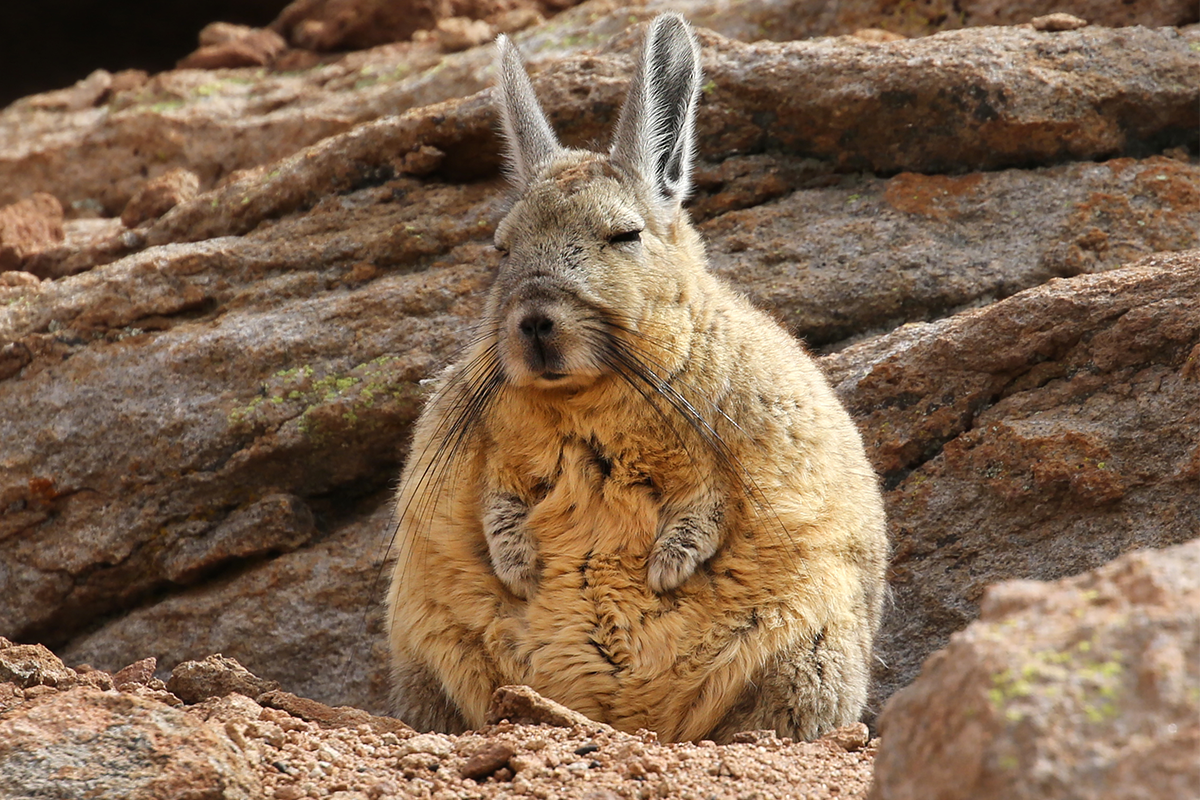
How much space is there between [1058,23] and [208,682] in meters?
6.80

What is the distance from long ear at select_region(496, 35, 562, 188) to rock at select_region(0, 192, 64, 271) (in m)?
4.59

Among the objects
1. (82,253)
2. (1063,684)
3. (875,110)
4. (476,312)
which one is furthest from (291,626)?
(1063,684)

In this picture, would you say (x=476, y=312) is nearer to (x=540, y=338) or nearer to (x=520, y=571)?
(x=540, y=338)

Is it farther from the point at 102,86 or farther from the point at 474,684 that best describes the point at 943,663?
the point at 102,86

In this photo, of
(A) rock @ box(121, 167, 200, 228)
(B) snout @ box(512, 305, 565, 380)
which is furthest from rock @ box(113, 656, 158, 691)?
(A) rock @ box(121, 167, 200, 228)

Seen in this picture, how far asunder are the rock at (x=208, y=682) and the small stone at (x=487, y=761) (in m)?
1.62

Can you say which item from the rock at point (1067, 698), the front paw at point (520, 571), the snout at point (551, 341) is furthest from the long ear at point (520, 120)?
the rock at point (1067, 698)

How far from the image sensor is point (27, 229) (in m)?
9.19

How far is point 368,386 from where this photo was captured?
23.8 ft

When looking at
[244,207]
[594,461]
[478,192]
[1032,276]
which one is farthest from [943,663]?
[244,207]

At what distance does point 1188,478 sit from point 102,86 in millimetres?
10331

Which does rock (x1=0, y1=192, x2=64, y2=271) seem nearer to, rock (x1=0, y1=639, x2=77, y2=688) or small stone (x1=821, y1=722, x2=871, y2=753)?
rock (x1=0, y1=639, x2=77, y2=688)

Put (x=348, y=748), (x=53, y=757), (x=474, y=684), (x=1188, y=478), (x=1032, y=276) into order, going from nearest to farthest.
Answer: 1. (x=53, y=757)
2. (x=348, y=748)
3. (x=474, y=684)
4. (x=1188, y=478)
5. (x=1032, y=276)

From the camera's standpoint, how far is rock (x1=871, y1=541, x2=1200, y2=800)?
7.21 feet
